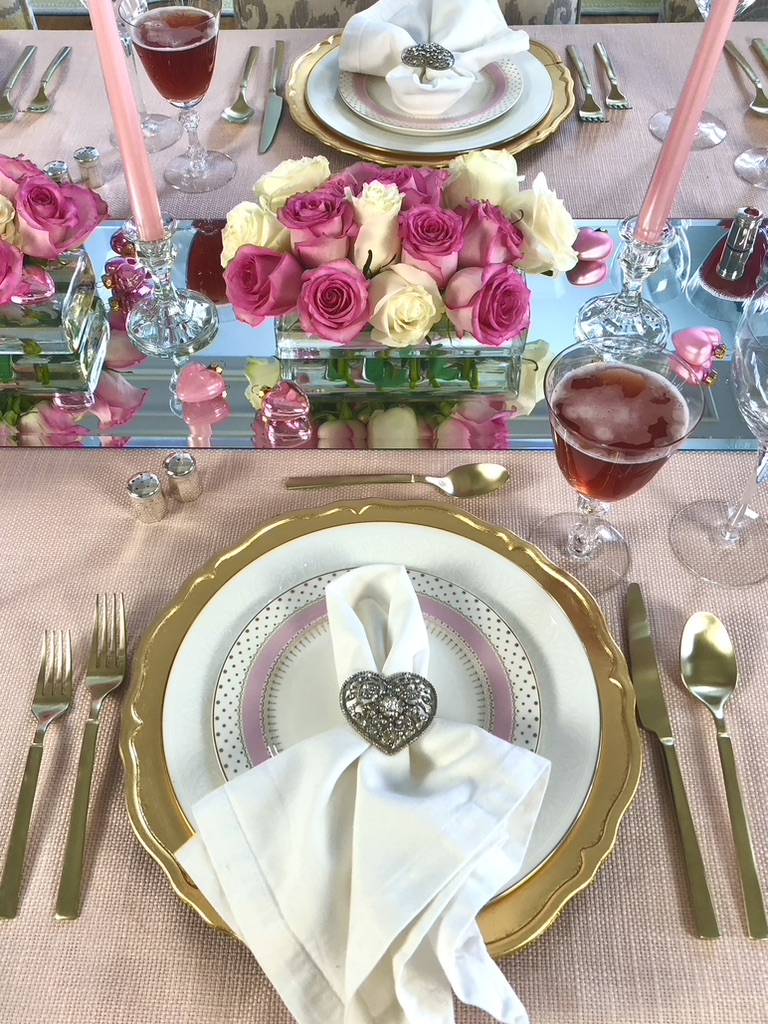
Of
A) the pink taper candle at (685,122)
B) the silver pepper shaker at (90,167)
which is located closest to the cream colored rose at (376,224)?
the pink taper candle at (685,122)

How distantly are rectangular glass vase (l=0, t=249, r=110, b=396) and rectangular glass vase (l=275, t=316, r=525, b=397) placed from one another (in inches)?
8.2

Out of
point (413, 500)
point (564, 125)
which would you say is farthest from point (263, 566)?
point (564, 125)

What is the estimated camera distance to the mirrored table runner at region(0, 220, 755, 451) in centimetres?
79

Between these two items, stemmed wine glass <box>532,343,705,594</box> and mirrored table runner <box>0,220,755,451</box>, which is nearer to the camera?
stemmed wine glass <box>532,343,705,594</box>

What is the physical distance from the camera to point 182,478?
2.37ft

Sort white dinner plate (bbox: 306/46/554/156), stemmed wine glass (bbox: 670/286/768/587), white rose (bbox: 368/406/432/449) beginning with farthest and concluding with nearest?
white dinner plate (bbox: 306/46/554/156) → white rose (bbox: 368/406/432/449) → stemmed wine glass (bbox: 670/286/768/587)

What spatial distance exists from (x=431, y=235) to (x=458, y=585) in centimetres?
31

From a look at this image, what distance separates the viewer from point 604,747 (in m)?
0.55

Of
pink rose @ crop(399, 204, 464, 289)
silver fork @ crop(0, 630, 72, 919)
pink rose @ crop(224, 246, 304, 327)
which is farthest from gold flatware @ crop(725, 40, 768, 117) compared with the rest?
silver fork @ crop(0, 630, 72, 919)

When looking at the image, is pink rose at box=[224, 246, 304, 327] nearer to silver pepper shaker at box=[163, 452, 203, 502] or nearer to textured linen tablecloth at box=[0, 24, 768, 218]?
silver pepper shaker at box=[163, 452, 203, 502]

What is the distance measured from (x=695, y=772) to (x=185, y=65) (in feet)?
2.99

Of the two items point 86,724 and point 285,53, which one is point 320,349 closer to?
point 86,724

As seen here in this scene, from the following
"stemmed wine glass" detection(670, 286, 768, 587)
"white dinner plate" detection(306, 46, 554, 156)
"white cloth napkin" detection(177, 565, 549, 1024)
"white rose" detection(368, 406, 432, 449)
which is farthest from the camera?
"white dinner plate" detection(306, 46, 554, 156)

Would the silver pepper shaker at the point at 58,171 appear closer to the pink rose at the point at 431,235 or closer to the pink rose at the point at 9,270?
the pink rose at the point at 9,270
